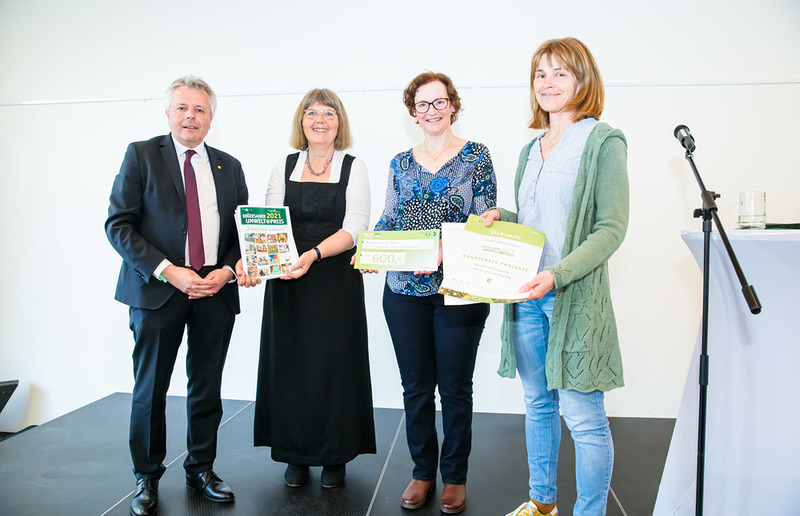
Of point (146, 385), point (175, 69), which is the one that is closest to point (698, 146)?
point (146, 385)

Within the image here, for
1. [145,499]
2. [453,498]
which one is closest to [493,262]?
[453,498]

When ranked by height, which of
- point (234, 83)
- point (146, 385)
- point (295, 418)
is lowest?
point (295, 418)

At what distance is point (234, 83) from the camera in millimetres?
3422

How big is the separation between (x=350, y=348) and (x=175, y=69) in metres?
2.60

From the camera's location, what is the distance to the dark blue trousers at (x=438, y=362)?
1.89 metres

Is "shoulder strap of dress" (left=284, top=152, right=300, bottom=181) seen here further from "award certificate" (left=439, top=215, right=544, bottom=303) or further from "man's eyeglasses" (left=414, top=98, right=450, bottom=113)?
"award certificate" (left=439, top=215, right=544, bottom=303)

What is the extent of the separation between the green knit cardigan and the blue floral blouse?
463 millimetres

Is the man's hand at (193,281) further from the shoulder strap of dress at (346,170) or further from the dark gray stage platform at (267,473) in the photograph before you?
the dark gray stage platform at (267,473)

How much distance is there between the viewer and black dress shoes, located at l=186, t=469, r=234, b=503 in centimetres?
210

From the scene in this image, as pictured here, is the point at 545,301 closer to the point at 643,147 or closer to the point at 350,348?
the point at 350,348

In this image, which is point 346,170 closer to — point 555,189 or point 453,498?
point 555,189

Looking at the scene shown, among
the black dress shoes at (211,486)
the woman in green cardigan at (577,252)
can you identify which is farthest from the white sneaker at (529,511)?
the black dress shoes at (211,486)

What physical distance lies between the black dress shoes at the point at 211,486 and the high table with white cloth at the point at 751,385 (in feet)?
5.91

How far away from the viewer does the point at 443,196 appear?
6.18 ft
